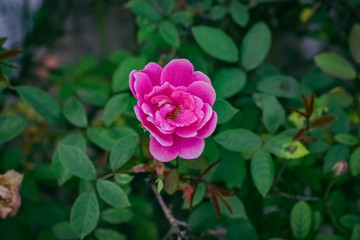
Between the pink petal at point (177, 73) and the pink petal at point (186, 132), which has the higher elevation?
the pink petal at point (177, 73)

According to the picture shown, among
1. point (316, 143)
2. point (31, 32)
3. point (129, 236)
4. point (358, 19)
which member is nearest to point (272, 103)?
point (316, 143)

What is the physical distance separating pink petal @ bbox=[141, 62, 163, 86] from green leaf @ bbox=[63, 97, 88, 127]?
37 cm

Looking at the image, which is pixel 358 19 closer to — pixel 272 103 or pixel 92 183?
pixel 272 103

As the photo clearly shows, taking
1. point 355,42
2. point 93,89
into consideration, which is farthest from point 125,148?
point 355,42

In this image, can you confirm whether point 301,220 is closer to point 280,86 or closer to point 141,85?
point 280,86

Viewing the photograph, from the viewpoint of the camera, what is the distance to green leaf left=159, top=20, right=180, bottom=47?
1074mm

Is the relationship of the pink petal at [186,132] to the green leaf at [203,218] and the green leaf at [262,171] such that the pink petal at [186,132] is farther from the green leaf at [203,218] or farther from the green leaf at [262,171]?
the green leaf at [203,218]

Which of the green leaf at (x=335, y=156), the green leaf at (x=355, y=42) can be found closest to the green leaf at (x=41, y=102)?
the green leaf at (x=335, y=156)

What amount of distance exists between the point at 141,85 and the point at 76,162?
32cm

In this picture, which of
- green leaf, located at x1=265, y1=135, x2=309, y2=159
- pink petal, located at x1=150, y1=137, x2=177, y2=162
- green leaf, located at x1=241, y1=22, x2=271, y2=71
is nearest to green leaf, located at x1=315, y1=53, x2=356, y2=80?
green leaf, located at x1=241, y1=22, x2=271, y2=71

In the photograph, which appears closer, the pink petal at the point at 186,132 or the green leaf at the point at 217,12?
the pink petal at the point at 186,132

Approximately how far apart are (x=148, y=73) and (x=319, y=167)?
2.30 feet

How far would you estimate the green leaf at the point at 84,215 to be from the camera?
0.84m

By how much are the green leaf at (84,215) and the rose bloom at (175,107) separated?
28 centimetres
